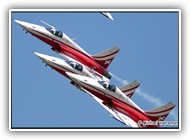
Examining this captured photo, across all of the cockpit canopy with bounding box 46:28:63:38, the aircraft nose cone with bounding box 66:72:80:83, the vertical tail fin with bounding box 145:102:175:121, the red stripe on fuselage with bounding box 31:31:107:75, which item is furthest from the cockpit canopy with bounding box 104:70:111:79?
the cockpit canopy with bounding box 46:28:63:38

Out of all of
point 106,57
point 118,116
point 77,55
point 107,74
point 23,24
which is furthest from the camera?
point 77,55

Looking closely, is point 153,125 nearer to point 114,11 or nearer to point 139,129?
point 139,129

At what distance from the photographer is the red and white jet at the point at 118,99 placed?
16.8 meters

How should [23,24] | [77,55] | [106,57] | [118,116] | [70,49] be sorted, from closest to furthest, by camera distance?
[118,116] < [23,24] < [106,57] < [77,55] < [70,49]

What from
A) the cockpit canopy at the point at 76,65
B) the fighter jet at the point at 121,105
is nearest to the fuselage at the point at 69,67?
the cockpit canopy at the point at 76,65

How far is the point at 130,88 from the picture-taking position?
16812 mm

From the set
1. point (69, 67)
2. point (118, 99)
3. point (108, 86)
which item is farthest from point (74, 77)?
point (118, 99)

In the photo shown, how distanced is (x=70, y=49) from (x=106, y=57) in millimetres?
789

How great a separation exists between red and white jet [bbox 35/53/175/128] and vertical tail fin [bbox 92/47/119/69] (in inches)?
16.3

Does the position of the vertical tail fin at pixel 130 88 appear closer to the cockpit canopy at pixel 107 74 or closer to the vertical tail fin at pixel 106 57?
the cockpit canopy at pixel 107 74

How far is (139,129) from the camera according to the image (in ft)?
54.4

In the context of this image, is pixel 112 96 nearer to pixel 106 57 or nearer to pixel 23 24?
pixel 106 57

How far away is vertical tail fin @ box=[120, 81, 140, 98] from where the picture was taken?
55.2 feet
